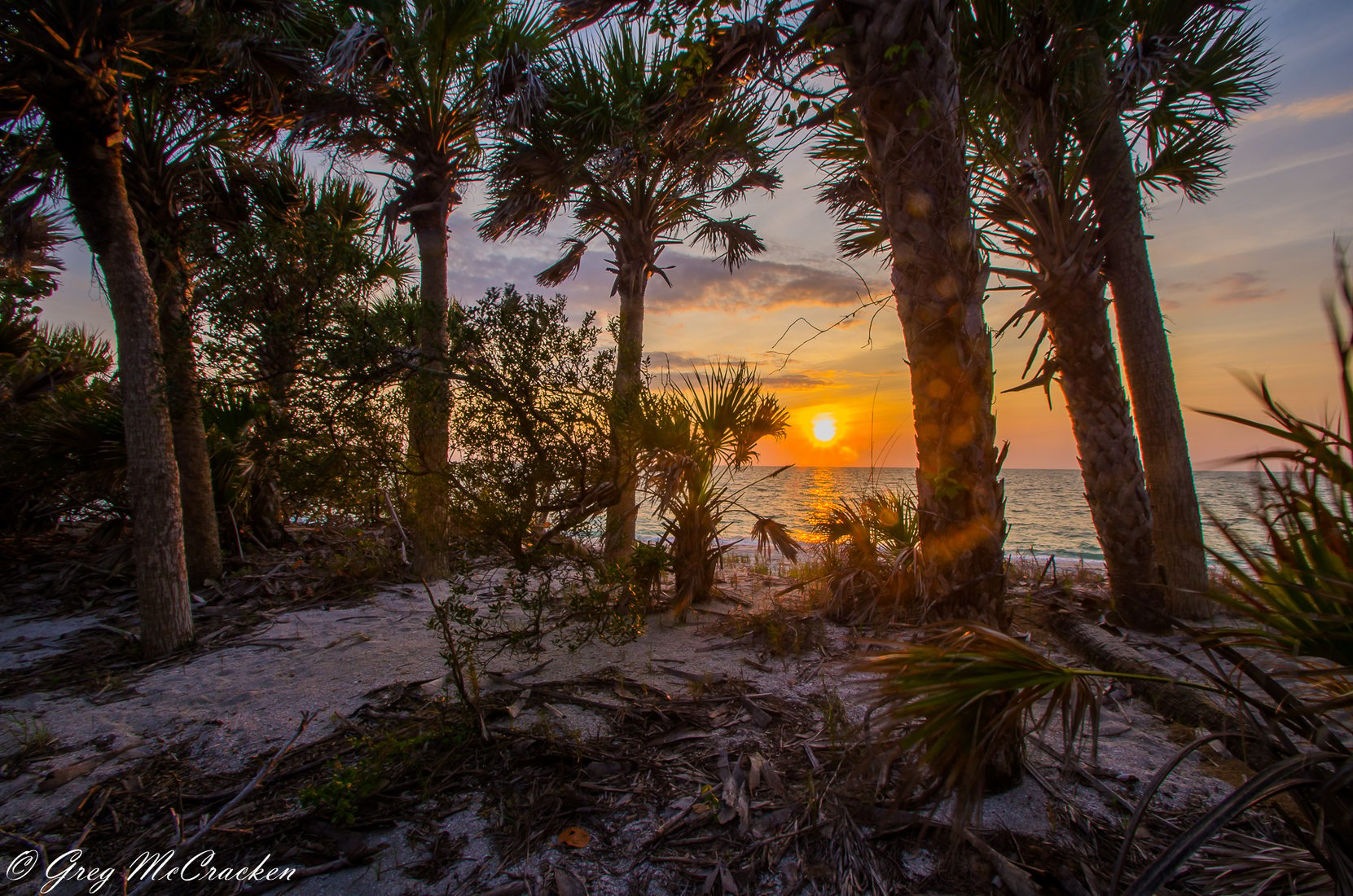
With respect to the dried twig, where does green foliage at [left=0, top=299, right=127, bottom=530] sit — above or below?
above

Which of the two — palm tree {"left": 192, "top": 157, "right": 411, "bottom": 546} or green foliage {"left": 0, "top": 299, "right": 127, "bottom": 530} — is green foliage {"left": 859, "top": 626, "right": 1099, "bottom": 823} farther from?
green foliage {"left": 0, "top": 299, "right": 127, "bottom": 530}

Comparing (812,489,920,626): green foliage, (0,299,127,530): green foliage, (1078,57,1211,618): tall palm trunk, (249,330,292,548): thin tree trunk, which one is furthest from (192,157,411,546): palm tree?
(1078,57,1211,618): tall palm trunk

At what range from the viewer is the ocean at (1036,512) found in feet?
5.24

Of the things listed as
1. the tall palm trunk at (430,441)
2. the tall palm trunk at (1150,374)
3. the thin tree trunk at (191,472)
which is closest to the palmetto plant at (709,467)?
the tall palm trunk at (430,441)

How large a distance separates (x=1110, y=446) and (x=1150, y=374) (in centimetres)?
83

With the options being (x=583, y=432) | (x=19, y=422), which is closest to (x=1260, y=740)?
(x=583, y=432)

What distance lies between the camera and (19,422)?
650 centimetres

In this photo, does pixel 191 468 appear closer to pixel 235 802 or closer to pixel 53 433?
pixel 53 433

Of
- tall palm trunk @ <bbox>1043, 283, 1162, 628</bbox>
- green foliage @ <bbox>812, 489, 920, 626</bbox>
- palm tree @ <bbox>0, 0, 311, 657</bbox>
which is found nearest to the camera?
palm tree @ <bbox>0, 0, 311, 657</bbox>

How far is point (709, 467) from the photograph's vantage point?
5125 millimetres

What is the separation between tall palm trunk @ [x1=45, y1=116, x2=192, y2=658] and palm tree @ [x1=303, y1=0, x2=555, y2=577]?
1.93 m

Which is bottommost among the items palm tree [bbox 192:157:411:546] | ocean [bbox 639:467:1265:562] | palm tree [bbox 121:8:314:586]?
ocean [bbox 639:467:1265:562]

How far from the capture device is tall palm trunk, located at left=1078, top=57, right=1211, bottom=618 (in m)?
4.57

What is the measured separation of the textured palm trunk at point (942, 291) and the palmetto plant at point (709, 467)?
7.97 ft
